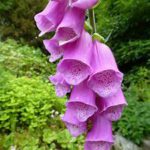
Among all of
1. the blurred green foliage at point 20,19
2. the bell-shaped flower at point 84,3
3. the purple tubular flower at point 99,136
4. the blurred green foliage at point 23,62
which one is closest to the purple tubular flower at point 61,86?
the purple tubular flower at point 99,136

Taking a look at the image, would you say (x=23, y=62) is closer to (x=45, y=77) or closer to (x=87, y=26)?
(x=45, y=77)

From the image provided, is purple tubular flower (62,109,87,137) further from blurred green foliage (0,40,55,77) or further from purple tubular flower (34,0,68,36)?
blurred green foliage (0,40,55,77)

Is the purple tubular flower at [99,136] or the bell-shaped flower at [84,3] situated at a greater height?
the bell-shaped flower at [84,3]

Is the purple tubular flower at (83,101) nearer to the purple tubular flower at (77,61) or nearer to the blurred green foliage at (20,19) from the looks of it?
the purple tubular flower at (77,61)

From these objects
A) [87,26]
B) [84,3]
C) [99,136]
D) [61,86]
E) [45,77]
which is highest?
[84,3]

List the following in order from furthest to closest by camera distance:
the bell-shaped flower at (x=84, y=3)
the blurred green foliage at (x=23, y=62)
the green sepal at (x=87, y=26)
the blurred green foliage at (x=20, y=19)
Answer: the blurred green foliage at (x=20, y=19) < the blurred green foliage at (x=23, y=62) < the green sepal at (x=87, y=26) < the bell-shaped flower at (x=84, y=3)

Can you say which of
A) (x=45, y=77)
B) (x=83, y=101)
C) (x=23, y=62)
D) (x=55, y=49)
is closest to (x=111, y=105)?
(x=83, y=101)
